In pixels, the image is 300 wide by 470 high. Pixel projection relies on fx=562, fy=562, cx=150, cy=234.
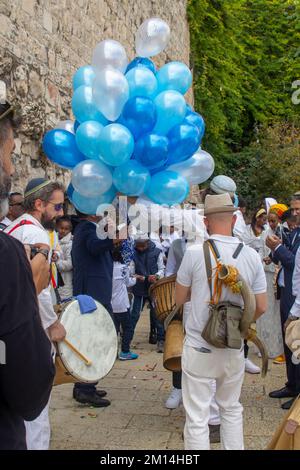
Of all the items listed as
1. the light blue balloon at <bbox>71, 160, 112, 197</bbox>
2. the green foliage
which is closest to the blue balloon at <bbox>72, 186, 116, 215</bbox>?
the light blue balloon at <bbox>71, 160, 112, 197</bbox>

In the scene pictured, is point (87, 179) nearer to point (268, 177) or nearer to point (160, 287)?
point (160, 287)

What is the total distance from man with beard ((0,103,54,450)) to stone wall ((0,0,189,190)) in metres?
5.04

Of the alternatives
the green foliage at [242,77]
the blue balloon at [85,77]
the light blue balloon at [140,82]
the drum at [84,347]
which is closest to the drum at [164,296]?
the drum at [84,347]

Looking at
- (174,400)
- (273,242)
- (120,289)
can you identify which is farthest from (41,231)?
(120,289)

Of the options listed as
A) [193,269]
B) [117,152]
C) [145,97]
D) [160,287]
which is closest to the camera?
[193,269]

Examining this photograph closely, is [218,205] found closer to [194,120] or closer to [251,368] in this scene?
[194,120]

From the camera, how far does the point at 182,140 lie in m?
4.05

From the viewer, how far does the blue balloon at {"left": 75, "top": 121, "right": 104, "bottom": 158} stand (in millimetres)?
3881

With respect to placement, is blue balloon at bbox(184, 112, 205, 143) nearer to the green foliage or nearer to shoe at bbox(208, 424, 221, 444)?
shoe at bbox(208, 424, 221, 444)

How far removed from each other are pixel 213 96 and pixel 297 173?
349 cm

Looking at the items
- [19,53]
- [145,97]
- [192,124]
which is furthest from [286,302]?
[19,53]

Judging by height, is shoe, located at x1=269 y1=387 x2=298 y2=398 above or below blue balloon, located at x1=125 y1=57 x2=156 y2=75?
below

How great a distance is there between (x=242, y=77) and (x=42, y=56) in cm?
1354

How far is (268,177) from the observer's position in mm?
18078
